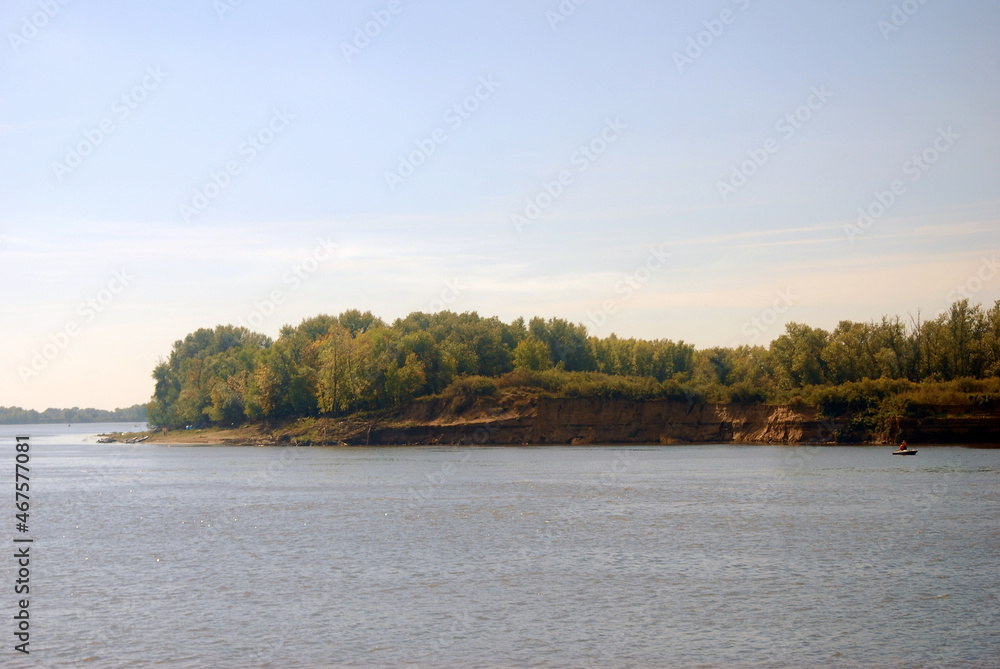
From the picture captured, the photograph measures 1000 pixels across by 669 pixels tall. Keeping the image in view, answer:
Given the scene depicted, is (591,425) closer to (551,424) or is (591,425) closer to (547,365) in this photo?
(551,424)

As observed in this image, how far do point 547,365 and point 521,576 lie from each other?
115 m

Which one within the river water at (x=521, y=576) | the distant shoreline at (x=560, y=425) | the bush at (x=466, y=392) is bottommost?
the river water at (x=521, y=576)

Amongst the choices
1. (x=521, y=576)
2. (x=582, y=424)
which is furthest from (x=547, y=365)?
(x=521, y=576)

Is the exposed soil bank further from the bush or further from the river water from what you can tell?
the river water

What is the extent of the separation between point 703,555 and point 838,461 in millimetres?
57610

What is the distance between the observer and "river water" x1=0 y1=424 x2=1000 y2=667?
20594 mm

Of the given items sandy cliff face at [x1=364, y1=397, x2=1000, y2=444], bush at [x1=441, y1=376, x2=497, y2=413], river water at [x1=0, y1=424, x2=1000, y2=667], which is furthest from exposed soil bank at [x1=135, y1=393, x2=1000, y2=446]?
river water at [x1=0, y1=424, x2=1000, y2=667]

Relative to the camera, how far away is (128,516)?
46219 millimetres

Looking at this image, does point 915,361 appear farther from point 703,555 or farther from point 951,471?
point 703,555

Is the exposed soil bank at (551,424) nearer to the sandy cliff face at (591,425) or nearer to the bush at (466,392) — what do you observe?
the sandy cliff face at (591,425)

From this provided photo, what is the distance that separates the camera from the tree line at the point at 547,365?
121 metres

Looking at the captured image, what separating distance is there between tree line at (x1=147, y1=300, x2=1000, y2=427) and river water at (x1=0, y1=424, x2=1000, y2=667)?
6732 cm

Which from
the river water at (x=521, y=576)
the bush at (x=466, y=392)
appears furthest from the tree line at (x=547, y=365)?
the river water at (x=521, y=576)

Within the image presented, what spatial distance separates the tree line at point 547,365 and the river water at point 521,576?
67320 mm
